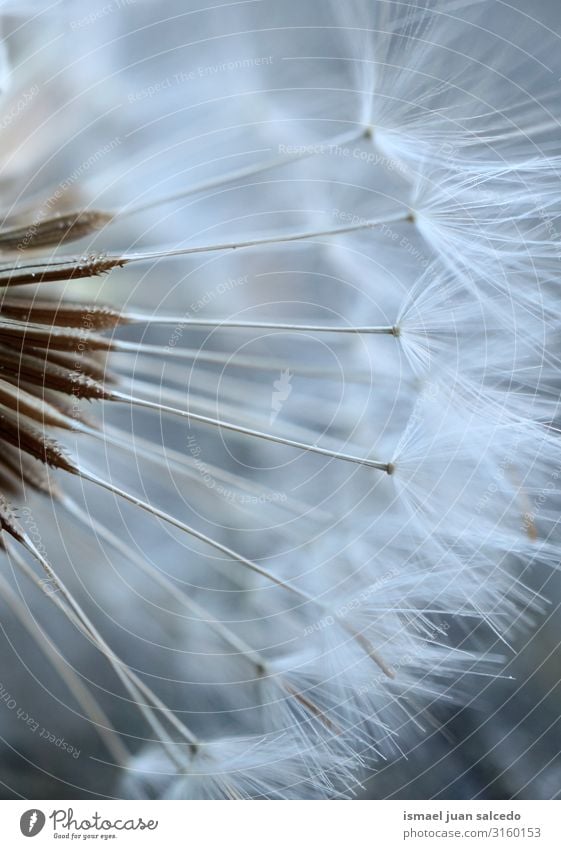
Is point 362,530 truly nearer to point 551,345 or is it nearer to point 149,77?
point 551,345

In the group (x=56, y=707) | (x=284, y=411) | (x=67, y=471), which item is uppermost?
(x=284, y=411)

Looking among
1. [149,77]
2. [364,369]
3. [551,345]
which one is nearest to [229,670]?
[364,369]

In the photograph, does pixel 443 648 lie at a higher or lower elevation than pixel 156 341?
lower
